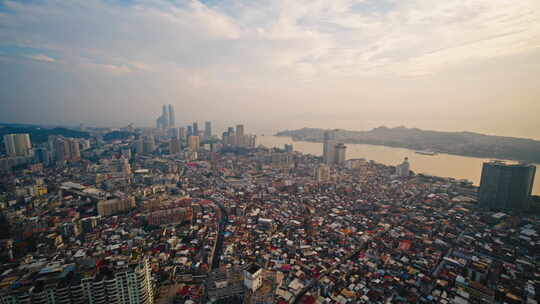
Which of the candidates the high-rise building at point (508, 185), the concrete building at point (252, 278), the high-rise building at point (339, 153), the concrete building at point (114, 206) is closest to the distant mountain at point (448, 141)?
the high-rise building at point (339, 153)

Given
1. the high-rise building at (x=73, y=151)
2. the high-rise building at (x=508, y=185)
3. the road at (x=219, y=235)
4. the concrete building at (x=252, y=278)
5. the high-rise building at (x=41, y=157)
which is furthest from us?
the high-rise building at (x=73, y=151)

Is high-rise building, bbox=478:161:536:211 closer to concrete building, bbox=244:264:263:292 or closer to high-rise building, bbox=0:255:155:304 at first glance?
concrete building, bbox=244:264:263:292

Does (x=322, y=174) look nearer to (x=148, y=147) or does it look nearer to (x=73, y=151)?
(x=148, y=147)

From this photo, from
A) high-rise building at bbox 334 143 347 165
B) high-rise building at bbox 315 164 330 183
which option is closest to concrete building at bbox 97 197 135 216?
high-rise building at bbox 315 164 330 183

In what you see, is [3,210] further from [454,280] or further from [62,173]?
[454,280]

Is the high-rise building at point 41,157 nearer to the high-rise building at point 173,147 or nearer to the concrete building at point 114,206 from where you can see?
the high-rise building at point 173,147
